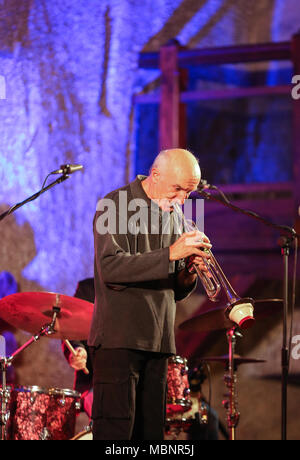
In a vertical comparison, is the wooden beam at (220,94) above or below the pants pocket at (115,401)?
above

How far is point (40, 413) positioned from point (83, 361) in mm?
468

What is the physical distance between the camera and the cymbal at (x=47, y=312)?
3.78 m

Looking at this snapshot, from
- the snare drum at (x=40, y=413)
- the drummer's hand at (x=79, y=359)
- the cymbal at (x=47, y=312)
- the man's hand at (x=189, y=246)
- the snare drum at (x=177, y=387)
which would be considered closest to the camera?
the man's hand at (x=189, y=246)

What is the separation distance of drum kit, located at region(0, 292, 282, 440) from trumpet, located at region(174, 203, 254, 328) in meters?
0.94

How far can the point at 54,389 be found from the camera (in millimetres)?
4152

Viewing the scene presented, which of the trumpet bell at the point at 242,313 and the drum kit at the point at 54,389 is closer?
the trumpet bell at the point at 242,313

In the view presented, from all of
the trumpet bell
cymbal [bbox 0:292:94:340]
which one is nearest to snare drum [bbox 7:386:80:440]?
cymbal [bbox 0:292:94:340]

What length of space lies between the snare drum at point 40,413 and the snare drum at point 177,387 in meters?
0.64

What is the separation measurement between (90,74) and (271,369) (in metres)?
2.90

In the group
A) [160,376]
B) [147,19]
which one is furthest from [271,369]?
[147,19]

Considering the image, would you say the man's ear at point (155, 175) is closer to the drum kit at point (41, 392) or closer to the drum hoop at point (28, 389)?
the drum kit at point (41, 392)

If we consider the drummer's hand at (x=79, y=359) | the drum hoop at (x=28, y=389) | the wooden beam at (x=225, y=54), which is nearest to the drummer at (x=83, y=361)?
the drummer's hand at (x=79, y=359)

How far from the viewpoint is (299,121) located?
5348 mm

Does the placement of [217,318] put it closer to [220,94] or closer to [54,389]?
[54,389]
